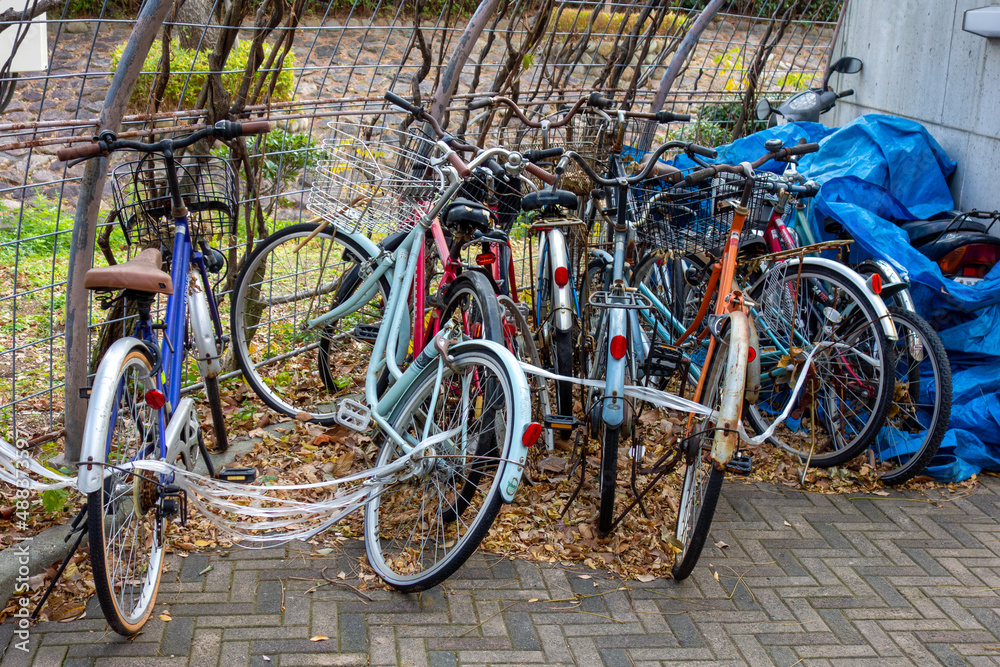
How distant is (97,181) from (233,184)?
69cm

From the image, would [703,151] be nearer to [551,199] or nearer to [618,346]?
[551,199]

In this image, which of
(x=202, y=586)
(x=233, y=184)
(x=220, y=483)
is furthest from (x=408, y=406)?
(x=233, y=184)

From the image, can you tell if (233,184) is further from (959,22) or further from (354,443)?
(959,22)

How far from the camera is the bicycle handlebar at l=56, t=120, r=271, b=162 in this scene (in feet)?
10.2

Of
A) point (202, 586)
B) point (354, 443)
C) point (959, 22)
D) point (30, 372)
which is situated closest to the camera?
point (202, 586)

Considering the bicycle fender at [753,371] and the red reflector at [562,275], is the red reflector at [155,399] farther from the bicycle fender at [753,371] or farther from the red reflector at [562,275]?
the bicycle fender at [753,371]

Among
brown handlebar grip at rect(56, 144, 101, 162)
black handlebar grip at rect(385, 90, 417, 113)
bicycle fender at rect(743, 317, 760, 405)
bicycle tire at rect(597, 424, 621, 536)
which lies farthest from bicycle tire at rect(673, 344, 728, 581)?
brown handlebar grip at rect(56, 144, 101, 162)

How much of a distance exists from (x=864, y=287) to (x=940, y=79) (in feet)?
8.38

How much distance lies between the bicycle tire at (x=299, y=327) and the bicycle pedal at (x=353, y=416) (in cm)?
31

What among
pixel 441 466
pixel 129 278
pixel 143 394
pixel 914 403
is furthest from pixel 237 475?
pixel 914 403

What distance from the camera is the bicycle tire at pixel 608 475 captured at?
340cm

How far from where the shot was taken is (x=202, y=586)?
10.6 ft

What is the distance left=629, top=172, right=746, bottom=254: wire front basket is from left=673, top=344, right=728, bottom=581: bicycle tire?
0.64 meters

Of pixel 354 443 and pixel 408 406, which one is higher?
pixel 408 406
